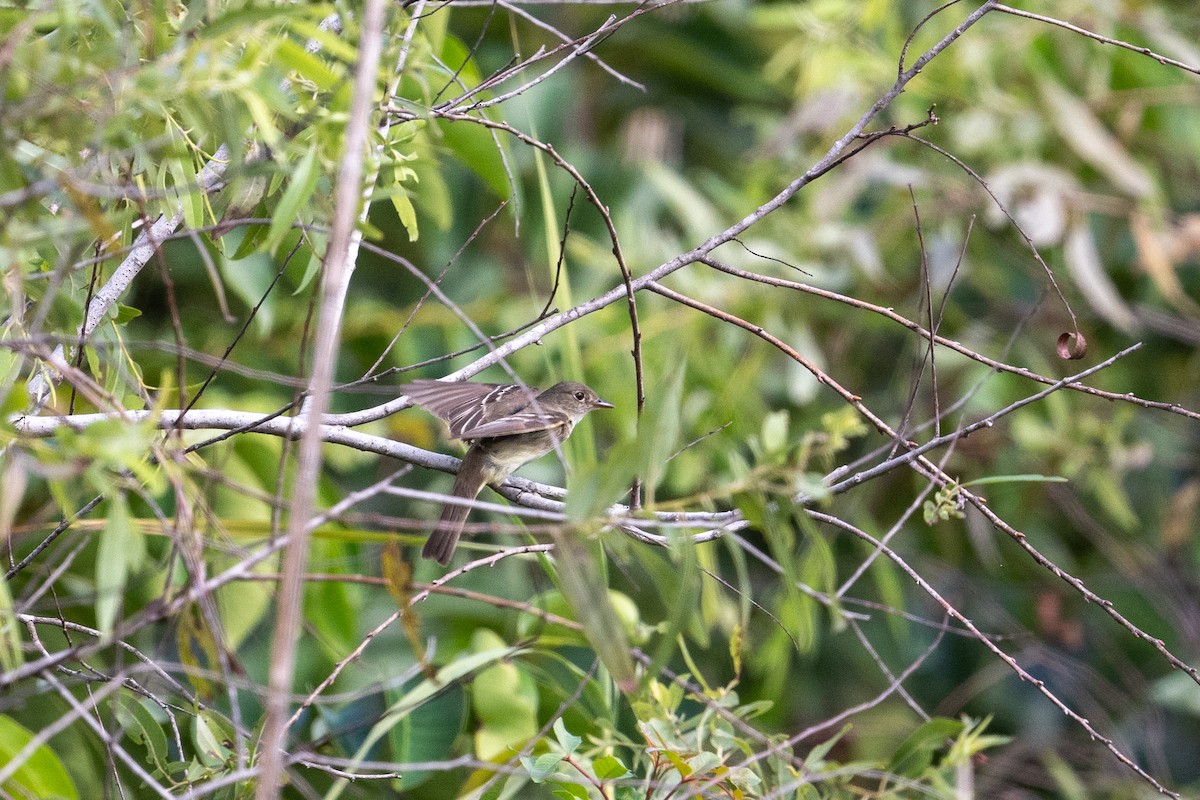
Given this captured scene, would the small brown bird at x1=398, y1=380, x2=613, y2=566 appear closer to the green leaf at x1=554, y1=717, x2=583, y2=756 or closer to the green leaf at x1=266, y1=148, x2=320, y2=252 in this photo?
the green leaf at x1=554, y1=717, x2=583, y2=756

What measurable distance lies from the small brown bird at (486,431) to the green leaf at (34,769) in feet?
3.62

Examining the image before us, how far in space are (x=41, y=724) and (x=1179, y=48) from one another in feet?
18.6

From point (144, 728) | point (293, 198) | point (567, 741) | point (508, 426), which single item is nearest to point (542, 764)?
point (567, 741)

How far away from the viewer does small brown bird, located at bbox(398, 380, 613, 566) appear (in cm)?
319

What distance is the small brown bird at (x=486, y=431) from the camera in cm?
319

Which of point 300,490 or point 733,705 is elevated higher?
point 300,490

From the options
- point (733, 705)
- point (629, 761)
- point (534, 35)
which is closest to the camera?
point (733, 705)

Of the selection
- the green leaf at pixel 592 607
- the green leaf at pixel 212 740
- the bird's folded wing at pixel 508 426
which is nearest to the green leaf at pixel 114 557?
the green leaf at pixel 592 607

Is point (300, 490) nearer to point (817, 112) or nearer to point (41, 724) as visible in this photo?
point (41, 724)

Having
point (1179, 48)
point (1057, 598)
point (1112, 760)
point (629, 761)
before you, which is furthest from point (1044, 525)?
point (629, 761)

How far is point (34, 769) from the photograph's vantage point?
2137 mm

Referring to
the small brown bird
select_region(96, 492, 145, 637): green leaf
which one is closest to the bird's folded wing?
the small brown bird

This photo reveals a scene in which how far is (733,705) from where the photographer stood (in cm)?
279

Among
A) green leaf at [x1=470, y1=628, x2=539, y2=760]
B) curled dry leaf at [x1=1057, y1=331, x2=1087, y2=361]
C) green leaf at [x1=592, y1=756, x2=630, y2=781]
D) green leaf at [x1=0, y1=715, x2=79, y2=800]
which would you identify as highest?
curled dry leaf at [x1=1057, y1=331, x2=1087, y2=361]
